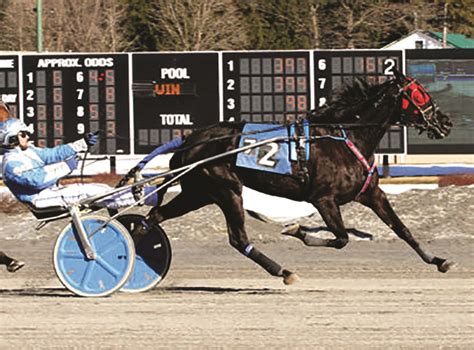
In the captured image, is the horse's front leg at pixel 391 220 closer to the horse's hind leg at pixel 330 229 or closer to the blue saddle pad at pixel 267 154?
the horse's hind leg at pixel 330 229

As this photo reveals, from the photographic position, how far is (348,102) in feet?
38.9

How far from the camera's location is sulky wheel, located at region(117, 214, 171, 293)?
11.1m

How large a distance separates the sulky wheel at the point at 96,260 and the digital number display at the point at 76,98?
12897mm

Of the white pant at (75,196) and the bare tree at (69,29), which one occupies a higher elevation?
the bare tree at (69,29)

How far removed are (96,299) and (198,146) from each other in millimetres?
1858

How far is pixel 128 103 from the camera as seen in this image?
23.5m

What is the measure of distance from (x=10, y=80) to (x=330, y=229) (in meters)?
14.0

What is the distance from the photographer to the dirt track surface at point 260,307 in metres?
8.17

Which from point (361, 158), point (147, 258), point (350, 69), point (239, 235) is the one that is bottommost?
point (147, 258)

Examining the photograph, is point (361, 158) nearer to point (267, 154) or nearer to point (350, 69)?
point (267, 154)

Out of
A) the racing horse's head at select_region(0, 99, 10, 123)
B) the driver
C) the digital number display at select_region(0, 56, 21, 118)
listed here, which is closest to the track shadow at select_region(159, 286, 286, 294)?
the driver

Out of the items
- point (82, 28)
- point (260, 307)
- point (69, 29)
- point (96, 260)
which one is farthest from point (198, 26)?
point (260, 307)

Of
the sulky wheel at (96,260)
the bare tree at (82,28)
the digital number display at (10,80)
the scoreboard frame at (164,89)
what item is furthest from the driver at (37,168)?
the bare tree at (82,28)

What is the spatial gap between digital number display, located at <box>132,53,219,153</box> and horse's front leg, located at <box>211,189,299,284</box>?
12281mm
